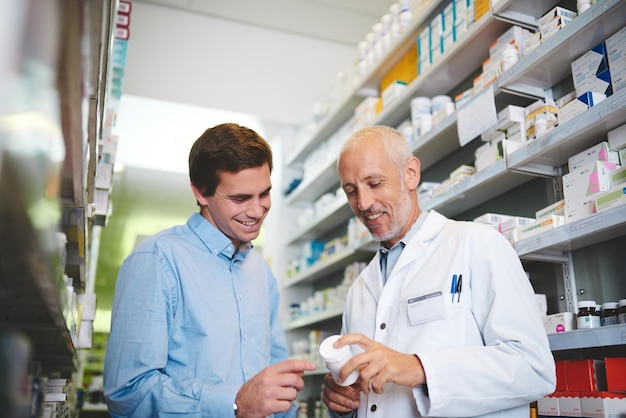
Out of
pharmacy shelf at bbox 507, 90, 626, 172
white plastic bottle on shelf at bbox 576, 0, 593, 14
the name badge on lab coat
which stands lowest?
the name badge on lab coat

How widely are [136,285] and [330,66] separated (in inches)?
174

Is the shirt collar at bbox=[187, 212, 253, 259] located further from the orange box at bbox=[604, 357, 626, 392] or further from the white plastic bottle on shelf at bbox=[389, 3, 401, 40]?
the white plastic bottle on shelf at bbox=[389, 3, 401, 40]

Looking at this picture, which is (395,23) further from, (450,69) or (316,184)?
(316,184)

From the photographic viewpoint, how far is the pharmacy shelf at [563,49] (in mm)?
2014

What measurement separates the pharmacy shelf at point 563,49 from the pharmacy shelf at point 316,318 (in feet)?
6.60

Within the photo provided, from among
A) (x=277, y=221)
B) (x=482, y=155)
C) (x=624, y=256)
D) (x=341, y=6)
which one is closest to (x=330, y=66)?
(x=341, y=6)

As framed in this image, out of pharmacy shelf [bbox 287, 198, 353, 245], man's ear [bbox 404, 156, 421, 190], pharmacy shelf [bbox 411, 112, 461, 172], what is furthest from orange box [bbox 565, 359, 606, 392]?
pharmacy shelf [bbox 287, 198, 353, 245]

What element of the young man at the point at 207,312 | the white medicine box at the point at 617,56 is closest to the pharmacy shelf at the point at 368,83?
the white medicine box at the point at 617,56

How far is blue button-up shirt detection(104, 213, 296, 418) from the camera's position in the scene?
61.6 inches

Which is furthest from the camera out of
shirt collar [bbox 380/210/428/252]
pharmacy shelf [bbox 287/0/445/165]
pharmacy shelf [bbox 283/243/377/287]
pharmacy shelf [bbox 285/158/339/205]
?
pharmacy shelf [bbox 285/158/339/205]

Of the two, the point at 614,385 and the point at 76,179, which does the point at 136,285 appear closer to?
A: the point at 76,179

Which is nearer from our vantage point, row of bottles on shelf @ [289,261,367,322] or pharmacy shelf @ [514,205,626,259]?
pharmacy shelf @ [514,205,626,259]

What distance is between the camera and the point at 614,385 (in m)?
1.87

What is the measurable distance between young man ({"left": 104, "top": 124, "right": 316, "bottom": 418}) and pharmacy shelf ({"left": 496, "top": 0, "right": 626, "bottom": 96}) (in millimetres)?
1160
